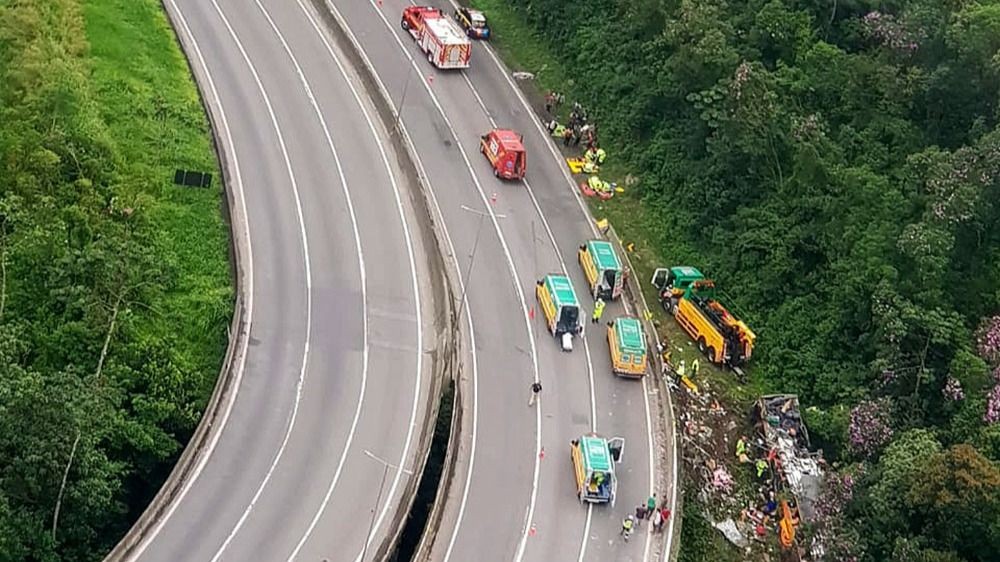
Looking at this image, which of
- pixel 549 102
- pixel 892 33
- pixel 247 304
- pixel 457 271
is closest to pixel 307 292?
pixel 247 304

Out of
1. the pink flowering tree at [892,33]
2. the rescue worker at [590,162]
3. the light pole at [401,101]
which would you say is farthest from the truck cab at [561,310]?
the pink flowering tree at [892,33]

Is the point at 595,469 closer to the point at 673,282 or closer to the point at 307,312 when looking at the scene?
the point at 307,312

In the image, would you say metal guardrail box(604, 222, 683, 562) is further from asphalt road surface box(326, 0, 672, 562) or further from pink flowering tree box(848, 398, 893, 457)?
pink flowering tree box(848, 398, 893, 457)

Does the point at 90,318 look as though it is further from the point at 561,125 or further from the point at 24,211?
the point at 561,125

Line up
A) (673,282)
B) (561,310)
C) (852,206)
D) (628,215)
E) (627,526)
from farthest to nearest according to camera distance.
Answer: (628,215), (673,282), (852,206), (561,310), (627,526)

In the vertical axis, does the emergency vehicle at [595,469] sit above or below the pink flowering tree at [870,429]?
below

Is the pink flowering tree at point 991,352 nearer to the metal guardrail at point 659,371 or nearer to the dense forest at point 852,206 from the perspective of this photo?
the dense forest at point 852,206
